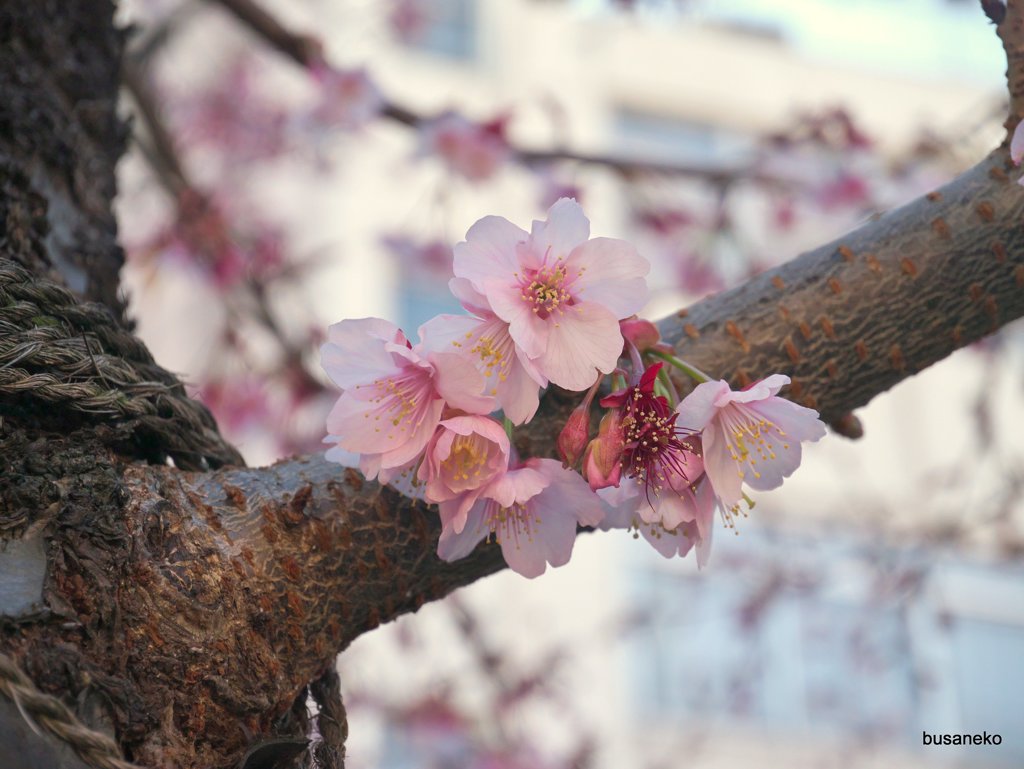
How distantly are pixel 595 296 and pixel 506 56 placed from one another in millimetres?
7432

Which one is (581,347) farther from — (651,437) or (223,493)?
(223,493)

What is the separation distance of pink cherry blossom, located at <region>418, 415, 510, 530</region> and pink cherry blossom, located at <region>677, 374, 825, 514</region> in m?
0.16

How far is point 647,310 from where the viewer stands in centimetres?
630

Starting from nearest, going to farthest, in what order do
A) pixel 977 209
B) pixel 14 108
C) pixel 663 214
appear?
pixel 977 209 → pixel 14 108 → pixel 663 214

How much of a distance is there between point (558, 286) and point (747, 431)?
210 mm

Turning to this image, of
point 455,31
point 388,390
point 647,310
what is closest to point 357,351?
point 388,390

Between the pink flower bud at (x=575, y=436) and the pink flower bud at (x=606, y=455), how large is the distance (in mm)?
21

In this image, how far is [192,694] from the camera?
0.94 metres

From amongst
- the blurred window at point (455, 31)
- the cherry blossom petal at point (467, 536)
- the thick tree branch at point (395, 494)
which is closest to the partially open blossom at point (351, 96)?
the thick tree branch at point (395, 494)

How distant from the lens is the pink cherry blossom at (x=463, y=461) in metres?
0.92

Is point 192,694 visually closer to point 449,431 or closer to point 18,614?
point 18,614

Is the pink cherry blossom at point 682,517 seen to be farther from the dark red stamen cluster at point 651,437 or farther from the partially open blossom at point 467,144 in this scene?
the partially open blossom at point 467,144

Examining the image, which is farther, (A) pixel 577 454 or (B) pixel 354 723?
(B) pixel 354 723

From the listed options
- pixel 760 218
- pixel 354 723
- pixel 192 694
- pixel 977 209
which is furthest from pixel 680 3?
pixel 760 218
